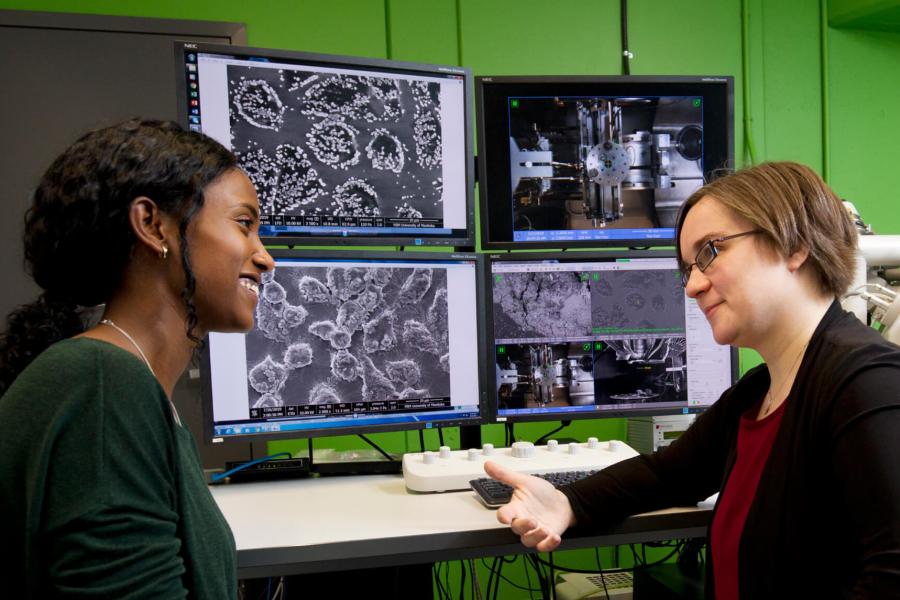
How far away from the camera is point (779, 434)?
1.07m

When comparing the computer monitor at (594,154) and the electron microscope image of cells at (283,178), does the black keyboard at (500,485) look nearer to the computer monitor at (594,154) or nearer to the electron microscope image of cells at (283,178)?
the computer monitor at (594,154)

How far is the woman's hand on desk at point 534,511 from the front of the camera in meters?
1.18

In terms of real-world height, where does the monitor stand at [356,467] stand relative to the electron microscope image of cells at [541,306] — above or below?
below

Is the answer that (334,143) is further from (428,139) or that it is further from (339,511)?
(339,511)

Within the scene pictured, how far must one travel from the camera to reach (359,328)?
1611mm

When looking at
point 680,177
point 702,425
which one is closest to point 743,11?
point 680,177

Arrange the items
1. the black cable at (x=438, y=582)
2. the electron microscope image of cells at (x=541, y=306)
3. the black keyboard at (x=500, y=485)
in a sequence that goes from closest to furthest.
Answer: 1. the black keyboard at (x=500, y=485)
2. the electron microscope image of cells at (x=541, y=306)
3. the black cable at (x=438, y=582)

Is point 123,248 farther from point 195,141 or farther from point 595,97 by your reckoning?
point 595,97

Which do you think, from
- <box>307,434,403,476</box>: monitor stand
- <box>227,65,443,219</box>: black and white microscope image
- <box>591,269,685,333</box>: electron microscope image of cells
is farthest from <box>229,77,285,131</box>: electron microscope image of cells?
<box>591,269,685,333</box>: electron microscope image of cells

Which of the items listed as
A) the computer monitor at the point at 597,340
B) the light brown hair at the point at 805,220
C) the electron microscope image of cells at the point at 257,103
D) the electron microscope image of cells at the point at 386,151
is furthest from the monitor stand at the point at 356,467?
the light brown hair at the point at 805,220

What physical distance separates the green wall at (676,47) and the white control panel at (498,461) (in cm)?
95

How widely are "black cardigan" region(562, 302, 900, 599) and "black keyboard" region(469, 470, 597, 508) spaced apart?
0.40 meters

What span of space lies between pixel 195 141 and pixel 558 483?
0.93 meters

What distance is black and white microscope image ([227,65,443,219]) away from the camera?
154cm
